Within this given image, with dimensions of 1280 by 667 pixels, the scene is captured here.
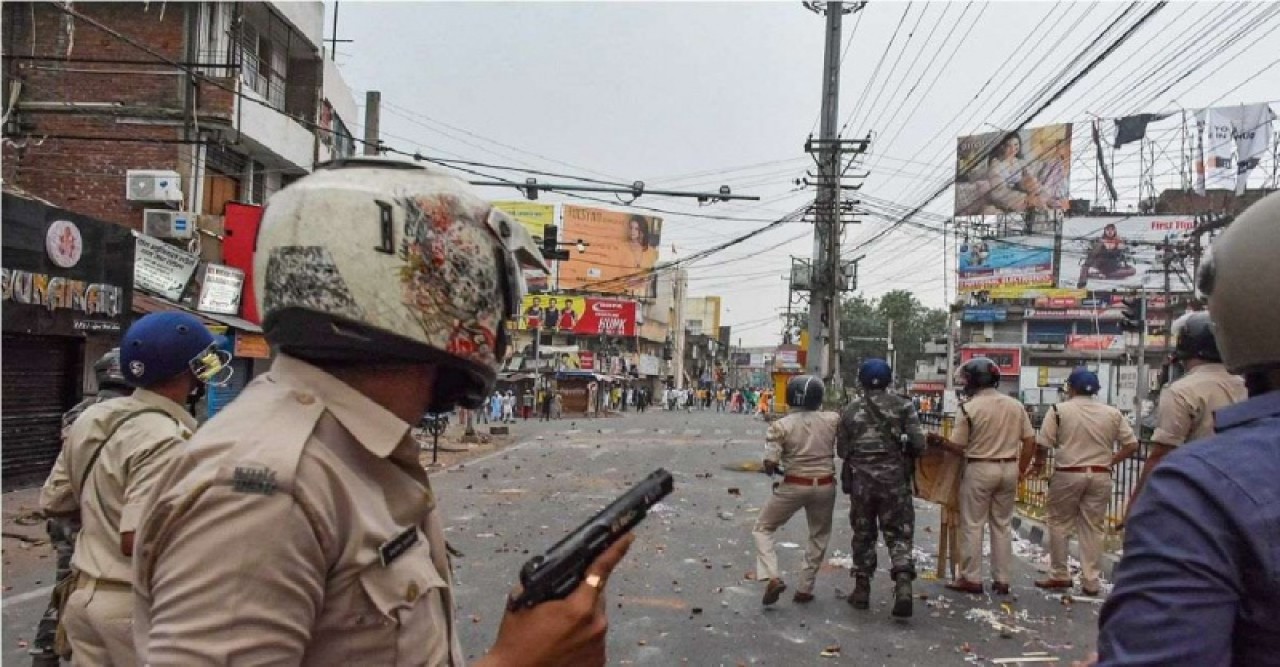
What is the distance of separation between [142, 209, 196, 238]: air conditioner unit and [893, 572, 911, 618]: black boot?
1424 cm

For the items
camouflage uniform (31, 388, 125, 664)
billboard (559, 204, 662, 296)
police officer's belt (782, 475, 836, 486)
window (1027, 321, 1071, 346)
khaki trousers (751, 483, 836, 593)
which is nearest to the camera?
camouflage uniform (31, 388, 125, 664)

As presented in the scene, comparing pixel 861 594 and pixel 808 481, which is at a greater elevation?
pixel 808 481

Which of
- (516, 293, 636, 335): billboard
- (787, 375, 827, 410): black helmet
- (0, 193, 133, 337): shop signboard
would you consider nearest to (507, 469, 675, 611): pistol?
(787, 375, 827, 410): black helmet

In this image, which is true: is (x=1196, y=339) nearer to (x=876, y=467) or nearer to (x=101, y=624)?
(x=876, y=467)

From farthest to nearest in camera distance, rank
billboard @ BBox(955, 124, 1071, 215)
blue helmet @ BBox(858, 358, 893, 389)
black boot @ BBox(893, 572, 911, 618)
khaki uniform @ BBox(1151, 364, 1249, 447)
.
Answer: billboard @ BBox(955, 124, 1071, 215), blue helmet @ BBox(858, 358, 893, 389), black boot @ BBox(893, 572, 911, 618), khaki uniform @ BBox(1151, 364, 1249, 447)

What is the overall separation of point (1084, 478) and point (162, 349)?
22.7ft

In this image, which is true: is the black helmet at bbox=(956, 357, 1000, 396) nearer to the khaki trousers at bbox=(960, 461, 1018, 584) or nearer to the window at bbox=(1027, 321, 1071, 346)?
the khaki trousers at bbox=(960, 461, 1018, 584)

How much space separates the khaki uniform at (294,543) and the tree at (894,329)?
73.9 meters

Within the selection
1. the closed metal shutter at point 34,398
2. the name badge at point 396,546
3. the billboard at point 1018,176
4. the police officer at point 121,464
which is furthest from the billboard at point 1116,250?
the name badge at point 396,546

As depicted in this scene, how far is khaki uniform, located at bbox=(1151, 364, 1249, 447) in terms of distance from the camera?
512 cm

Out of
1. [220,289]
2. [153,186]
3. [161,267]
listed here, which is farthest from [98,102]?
[220,289]

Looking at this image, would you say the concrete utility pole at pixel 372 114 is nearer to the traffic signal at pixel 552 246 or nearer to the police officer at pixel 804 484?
the traffic signal at pixel 552 246

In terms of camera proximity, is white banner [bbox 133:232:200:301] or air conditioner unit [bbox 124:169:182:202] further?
air conditioner unit [bbox 124:169:182:202]

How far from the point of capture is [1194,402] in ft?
16.8
